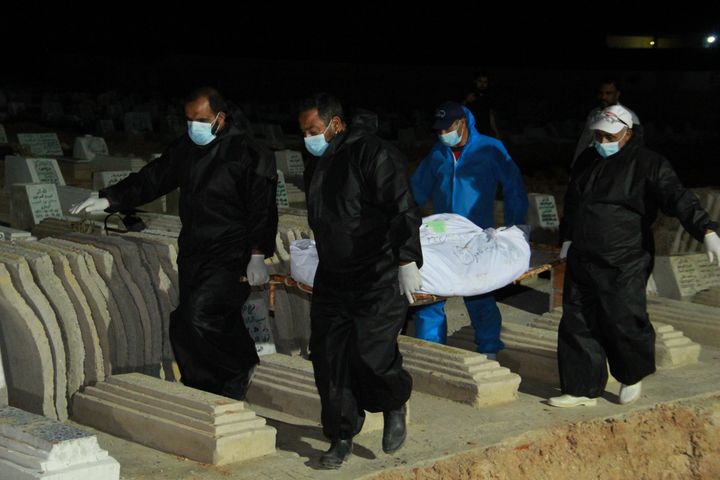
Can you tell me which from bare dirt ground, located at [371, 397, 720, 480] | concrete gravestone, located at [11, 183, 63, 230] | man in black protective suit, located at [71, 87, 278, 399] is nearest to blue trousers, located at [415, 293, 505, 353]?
bare dirt ground, located at [371, 397, 720, 480]

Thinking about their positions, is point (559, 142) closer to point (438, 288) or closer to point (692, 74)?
point (692, 74)

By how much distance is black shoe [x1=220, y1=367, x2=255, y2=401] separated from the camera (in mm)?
7082

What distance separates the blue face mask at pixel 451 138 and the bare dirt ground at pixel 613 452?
1.99 m

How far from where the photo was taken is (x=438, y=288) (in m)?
7.35

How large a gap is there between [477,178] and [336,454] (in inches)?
105

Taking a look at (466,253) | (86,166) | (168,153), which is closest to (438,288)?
(466,253)

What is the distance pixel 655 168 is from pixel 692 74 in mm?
31062

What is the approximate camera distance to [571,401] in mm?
7238

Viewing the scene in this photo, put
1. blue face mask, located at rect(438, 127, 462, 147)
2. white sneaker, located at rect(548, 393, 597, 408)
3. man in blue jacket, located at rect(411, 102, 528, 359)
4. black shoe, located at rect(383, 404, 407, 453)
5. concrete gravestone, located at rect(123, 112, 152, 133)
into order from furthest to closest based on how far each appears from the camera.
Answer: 1. concrete gravestone, located at rect(123, 112, 152, 133)
2. man in blue jacket, located at rect(411, 102, 528, 359)
3. blue face mask, located at rect(438, 127, 462, 147)
4. white sneaker, located at rect(548, 393, 597, 408)
5. black shoe, located at rect(383, 404, 407, 453)

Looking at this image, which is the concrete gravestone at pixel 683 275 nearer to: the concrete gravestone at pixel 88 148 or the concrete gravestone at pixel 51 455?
the concrete gravestone at pixel 51 455

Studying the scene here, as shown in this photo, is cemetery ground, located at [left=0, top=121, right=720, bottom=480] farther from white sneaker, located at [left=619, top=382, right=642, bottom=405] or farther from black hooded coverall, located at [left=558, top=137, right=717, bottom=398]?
black hooded coverall, located at [left=558, top=137, right=717, bottom=398]

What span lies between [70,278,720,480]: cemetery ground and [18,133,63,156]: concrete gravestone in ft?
35.6

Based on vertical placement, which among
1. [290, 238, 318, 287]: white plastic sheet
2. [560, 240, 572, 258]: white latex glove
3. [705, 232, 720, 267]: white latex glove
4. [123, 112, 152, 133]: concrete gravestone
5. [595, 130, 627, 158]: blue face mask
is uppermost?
[595, 130, 627, 158]: blue face mask

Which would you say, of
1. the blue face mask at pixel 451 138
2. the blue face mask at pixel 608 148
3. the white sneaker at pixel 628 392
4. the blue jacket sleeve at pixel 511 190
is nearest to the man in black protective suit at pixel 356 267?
the blue face mask at pixel 608 148
